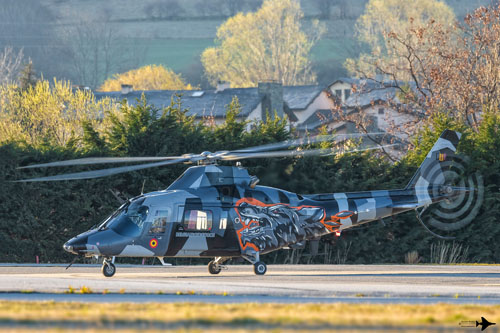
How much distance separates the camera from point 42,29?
526ft

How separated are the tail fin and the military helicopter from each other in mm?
1946

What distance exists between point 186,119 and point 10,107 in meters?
25.6

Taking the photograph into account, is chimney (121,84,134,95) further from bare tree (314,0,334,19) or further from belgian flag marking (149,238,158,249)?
bare tree (314,0,334,19)

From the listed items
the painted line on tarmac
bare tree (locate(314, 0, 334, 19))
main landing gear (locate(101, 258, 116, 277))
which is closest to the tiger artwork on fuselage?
main landing gear (locate(101, 258, 116, 277))

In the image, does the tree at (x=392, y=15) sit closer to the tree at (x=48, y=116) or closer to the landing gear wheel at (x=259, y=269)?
the tree at (x=48, y=116)

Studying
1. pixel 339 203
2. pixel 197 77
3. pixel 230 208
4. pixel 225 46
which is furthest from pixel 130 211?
pixel 197 77

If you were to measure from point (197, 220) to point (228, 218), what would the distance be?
77 cm

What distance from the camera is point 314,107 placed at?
10338 cm

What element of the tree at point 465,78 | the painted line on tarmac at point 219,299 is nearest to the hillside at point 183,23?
the tree at point 465,78

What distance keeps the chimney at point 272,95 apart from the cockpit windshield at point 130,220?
56.3m

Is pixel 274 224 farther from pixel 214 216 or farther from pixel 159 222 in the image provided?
pixel 159 222

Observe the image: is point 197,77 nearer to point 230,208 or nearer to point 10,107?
point 10,107

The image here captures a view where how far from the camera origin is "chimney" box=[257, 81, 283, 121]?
254 feet

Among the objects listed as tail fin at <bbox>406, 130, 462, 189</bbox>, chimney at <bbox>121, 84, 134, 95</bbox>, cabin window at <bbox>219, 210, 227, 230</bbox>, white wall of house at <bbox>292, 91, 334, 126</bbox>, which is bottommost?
white wall of house at <bbox>292, 91, 334, 126</bbox>
